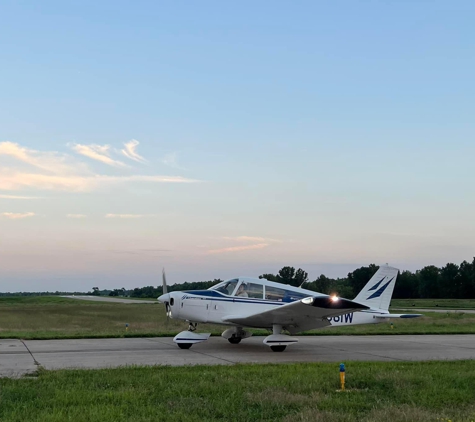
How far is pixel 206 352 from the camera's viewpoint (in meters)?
13.6

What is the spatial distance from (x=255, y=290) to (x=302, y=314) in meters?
1.63

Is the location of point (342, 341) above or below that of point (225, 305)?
below

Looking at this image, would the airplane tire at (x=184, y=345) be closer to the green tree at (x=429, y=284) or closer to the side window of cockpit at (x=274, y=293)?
the side window of cockpit at (x=274, y=293)

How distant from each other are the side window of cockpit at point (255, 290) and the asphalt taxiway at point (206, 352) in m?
1.46

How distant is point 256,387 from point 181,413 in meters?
1.88

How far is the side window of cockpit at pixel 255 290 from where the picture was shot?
15.0 metres

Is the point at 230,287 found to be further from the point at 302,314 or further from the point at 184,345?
the point at 302,314

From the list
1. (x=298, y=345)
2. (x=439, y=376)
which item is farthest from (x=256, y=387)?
(x=298, y=345)

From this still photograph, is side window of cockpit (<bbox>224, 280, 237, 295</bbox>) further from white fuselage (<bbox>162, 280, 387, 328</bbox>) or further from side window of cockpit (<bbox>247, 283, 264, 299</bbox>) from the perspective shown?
side window of cockpit (<bbox>247, 283, 264, 299</bbox>)

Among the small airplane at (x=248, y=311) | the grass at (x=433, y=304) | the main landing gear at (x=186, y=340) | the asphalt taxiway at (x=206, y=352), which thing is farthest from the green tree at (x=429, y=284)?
the main landing gear at (x=186, y=340)

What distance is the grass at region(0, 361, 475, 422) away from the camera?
6305mm

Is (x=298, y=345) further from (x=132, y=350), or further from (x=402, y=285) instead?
(x=402, y=285)

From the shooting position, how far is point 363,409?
673 centimetres

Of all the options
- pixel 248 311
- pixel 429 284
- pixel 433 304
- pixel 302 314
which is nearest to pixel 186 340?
pixel 248 311
